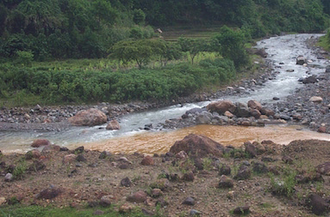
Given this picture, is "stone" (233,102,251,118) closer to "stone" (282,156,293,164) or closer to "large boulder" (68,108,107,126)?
"large boulder" (68,108,107,126)

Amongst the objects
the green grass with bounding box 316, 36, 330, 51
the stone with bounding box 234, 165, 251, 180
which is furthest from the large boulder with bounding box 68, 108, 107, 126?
the green grass with bounding box 316, 36, 330, 51

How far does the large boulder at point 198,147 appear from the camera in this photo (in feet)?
39.5

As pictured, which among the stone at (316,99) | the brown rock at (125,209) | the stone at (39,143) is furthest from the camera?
the stone at (316,99)

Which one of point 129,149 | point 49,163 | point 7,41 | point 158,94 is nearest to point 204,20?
point 7,41

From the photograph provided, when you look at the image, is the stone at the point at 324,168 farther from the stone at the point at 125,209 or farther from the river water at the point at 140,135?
the river water at the point at 140,135

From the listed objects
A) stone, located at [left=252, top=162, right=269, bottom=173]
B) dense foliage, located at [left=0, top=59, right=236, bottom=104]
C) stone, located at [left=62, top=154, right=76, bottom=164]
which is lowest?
dense foliage, located at [left=0, top=59, right=236, bottom=104]

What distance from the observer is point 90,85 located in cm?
2217

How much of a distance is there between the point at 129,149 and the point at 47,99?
29.6 feet

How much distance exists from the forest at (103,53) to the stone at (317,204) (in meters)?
15.5

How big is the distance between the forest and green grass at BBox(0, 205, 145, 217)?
1440 centimetres

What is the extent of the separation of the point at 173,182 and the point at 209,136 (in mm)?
7754

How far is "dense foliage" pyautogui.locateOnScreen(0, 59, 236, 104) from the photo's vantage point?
72.0 ft

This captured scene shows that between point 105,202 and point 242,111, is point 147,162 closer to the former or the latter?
point 105,202

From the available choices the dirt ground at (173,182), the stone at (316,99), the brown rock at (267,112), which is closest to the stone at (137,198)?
the dirt ground at (173,182)
